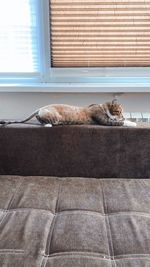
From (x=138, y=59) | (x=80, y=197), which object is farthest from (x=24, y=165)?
(x=138, y=59)

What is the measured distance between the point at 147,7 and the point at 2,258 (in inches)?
74.4

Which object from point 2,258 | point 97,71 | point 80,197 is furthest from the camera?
point 97,71

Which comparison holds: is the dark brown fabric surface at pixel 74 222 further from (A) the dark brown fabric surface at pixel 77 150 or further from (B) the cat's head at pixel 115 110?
(B) the cat's head at pixel 115 110

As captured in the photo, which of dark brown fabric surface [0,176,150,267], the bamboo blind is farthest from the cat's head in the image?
the bamboo blind

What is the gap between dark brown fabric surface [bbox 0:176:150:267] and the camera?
3.12 feet

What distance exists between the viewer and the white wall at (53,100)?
2152 millimetres

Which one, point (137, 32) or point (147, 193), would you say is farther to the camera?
point (137, 32)

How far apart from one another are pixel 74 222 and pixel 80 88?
1168mm

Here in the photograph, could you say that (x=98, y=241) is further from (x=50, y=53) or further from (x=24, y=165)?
(x=50, y=53)

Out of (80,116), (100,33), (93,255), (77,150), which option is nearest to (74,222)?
(93,255)

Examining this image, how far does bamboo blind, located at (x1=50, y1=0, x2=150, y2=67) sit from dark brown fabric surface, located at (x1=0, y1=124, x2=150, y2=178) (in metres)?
0.74

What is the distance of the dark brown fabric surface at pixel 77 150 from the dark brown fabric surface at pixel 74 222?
9cm

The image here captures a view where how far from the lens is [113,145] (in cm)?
162

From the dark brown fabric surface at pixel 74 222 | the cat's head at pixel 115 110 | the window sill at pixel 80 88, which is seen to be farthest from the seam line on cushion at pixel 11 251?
the window sill at pixel 80 88
